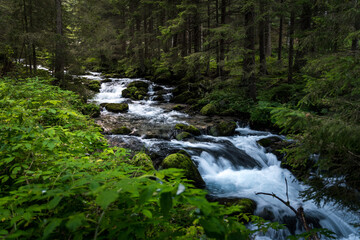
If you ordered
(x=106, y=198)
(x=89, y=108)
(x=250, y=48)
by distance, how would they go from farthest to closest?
1. (x=250, y=48)
2. (x=89, y=108)
3. (x=106, y=198)

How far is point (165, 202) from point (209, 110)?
39.9ft

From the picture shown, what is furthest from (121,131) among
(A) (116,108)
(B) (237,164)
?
(B) (237,164)

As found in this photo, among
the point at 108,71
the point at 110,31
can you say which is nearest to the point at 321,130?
the point at 110,31

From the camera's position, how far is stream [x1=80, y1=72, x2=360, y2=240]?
17.4ft

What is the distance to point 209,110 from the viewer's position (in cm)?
1314

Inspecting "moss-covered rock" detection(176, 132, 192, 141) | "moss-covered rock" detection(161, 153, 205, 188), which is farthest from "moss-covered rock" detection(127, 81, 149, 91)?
"moss-covered rock" detection(161, 153, 205, 188)

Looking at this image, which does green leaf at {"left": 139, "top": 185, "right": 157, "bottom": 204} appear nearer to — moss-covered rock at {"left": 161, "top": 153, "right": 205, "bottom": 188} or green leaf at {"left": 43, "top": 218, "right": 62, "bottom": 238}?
green leaf at {"left": 43, "top": 218, "right": 62, "bottom": 238}

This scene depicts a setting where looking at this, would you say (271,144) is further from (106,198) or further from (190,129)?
(106,198)

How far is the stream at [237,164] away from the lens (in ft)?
17.4

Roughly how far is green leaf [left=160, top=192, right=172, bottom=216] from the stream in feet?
12.7

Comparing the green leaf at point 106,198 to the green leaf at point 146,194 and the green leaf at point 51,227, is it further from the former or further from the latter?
the green leaf at point 51,227

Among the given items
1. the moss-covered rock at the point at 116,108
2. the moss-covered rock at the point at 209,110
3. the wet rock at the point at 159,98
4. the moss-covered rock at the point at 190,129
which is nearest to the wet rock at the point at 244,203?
the moss-covered rock at the point at 190,129

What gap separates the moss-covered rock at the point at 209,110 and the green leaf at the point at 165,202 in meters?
12.0

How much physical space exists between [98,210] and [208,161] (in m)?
6.31
